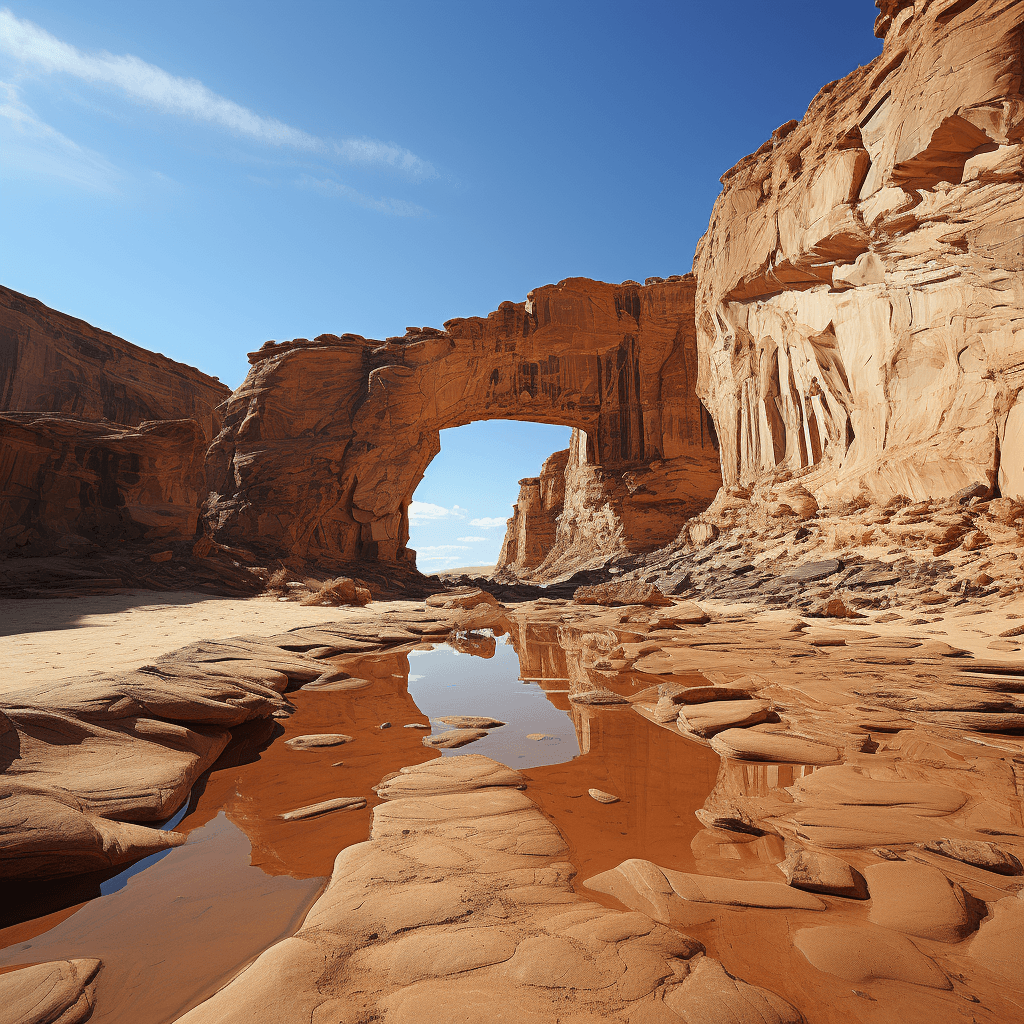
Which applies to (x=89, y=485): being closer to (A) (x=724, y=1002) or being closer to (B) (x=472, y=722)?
(B) (x=472, y=722)

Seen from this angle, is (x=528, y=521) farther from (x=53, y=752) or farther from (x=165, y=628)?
(x=53, y=752)

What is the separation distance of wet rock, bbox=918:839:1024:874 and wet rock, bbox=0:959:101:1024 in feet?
11.0

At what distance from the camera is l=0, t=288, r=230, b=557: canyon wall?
56.5 ft

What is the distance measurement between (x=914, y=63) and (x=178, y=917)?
1820cm

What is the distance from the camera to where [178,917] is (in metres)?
2.34

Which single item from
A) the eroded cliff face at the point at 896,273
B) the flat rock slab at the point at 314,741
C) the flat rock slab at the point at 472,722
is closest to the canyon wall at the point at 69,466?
the flat rock slab at the point at 314,741

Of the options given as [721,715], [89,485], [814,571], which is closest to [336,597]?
[89,485]

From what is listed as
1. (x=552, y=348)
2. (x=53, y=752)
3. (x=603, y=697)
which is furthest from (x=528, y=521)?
(x=53, y=752)

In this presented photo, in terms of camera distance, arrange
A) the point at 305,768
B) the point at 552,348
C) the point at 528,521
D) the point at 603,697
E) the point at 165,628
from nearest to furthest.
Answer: the point at 305,768
the point at 603,697
the point at 165,628
the point at 552,348
the point at 528,521

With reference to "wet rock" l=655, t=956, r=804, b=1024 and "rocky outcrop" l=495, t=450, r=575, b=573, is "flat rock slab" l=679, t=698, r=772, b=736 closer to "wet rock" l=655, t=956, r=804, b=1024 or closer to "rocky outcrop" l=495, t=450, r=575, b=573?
"wet rock" l=655, t=956, r=804, b=1024

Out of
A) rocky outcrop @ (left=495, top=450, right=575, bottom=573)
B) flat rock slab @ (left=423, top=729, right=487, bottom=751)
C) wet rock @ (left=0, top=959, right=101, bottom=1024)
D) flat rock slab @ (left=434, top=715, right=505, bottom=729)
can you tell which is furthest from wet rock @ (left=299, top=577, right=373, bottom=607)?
rocky outcrop @ (left=495, top=450, right=575, bottom=573)

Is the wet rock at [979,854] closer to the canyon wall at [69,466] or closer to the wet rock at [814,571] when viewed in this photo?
the wet rock at [814,571]

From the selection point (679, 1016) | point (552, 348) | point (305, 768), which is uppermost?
point (552, 348)

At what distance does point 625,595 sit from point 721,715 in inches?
426
